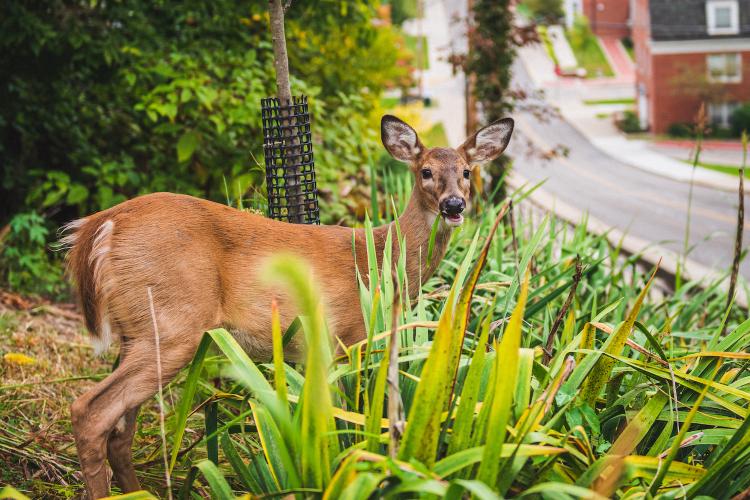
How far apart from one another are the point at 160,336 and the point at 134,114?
19.7ft

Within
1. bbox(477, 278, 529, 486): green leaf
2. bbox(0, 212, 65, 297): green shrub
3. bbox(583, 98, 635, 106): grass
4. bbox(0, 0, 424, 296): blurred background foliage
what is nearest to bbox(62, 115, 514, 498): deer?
bbox(477, 278, 529, 486): green leaf

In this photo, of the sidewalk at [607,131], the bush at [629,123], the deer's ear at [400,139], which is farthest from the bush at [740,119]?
the deer's ear at [400,139]

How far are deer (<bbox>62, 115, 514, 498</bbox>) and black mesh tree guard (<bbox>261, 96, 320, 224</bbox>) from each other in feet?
3.31

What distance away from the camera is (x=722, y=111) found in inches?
1670

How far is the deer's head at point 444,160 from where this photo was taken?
459cm

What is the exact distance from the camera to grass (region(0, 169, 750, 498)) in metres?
2.74

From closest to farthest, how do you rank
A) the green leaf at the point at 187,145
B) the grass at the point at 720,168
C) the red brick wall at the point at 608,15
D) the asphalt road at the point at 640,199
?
1. the green leaf at the point at 187,145
2. the asphalt road at the point at 640,199
3. the grass at the point at 720,168
4. the red brick wall at the point at 608,15

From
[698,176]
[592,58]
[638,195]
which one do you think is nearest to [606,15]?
[592,58]

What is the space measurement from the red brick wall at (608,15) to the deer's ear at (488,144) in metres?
59.2

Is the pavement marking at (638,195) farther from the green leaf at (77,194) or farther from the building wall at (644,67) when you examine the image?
the green leaf at (77,194)

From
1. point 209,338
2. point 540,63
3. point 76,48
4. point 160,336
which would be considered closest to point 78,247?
point 160,336

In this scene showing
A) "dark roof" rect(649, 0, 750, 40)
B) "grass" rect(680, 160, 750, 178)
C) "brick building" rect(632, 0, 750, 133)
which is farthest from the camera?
"dark roof" rect(649, 0, 750, 40)

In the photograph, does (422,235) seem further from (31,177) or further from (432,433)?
(31,177)

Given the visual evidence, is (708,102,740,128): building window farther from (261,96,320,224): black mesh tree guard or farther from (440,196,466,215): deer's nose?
(440,196,466,215): deer's nose
